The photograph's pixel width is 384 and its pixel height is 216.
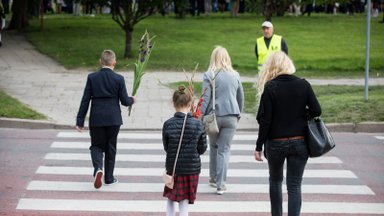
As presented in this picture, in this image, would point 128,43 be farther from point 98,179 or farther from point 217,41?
point 98,179

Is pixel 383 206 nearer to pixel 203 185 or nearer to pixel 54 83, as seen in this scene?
pixel 203 185

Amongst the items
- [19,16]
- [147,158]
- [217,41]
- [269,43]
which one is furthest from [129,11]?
[147,158]

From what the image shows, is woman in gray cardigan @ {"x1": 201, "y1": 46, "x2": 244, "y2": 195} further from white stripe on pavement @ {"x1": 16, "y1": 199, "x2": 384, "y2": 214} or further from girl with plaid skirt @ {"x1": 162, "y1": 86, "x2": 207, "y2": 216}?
girl with plaid skirt @ {"x1": 162, "y1": 86, "x2": 207, "y2": 216}

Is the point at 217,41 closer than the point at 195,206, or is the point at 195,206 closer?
the point at 195,206

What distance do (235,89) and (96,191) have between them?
2.14m

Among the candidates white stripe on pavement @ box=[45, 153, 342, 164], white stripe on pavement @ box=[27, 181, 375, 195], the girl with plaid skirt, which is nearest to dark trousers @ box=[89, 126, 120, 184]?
white stripe on pavement @ box=[27, 181, 375, 195]

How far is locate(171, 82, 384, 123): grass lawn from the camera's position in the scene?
1670 cm

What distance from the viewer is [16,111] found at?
16.9 m

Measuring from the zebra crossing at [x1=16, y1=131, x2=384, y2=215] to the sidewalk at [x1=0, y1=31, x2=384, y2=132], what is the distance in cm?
208

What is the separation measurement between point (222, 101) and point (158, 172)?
1902 millimetres

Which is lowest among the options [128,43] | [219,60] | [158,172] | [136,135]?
[136,135]

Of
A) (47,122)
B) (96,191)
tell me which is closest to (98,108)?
(96,191)

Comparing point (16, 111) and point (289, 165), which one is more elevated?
point (289, 165)

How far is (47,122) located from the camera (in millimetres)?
16281
